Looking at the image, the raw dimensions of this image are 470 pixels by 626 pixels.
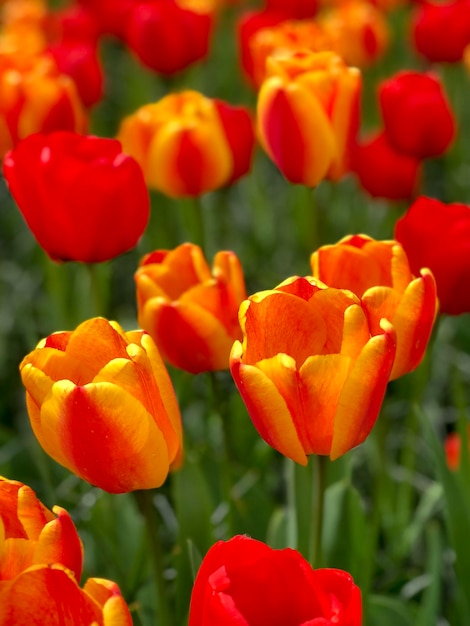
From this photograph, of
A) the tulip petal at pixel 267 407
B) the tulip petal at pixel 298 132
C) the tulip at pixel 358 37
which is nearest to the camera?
the tulip petal at pixel 267 407

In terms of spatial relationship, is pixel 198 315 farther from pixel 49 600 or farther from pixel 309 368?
pixel 49 600

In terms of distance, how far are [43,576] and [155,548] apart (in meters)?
0.23

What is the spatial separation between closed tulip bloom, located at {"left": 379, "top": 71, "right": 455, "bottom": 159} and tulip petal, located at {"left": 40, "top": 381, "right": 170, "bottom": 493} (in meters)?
0.65

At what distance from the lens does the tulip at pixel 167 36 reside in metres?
1.46

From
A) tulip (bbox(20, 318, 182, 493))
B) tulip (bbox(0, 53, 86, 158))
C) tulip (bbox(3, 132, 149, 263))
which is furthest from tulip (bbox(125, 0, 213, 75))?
tulip (bbox(20, 318, 182, 493))

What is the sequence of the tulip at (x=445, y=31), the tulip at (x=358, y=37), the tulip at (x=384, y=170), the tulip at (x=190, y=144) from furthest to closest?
1. the tulip at (x=358, y=37)
2. the tulip at (x=445, y=31)
3. the tulip at (x=384, y=170)
4. the tulip at (x=190, y=144)

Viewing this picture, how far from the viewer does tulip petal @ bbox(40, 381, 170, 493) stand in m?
0.55

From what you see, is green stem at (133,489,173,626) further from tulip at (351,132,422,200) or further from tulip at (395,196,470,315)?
tulip at (351,132,422,200)

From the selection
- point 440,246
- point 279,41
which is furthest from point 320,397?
point 279,41

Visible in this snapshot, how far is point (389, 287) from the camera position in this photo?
2.10 feet

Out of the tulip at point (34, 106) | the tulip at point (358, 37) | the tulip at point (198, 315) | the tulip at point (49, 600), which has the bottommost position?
the tulip at point (358, 37)

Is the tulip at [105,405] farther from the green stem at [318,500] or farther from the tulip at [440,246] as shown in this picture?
the tulip at [440,246]

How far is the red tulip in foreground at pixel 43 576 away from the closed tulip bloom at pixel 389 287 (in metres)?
0.22

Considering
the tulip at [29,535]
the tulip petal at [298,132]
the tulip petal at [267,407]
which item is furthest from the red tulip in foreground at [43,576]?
the tulip petal at [298,132]
